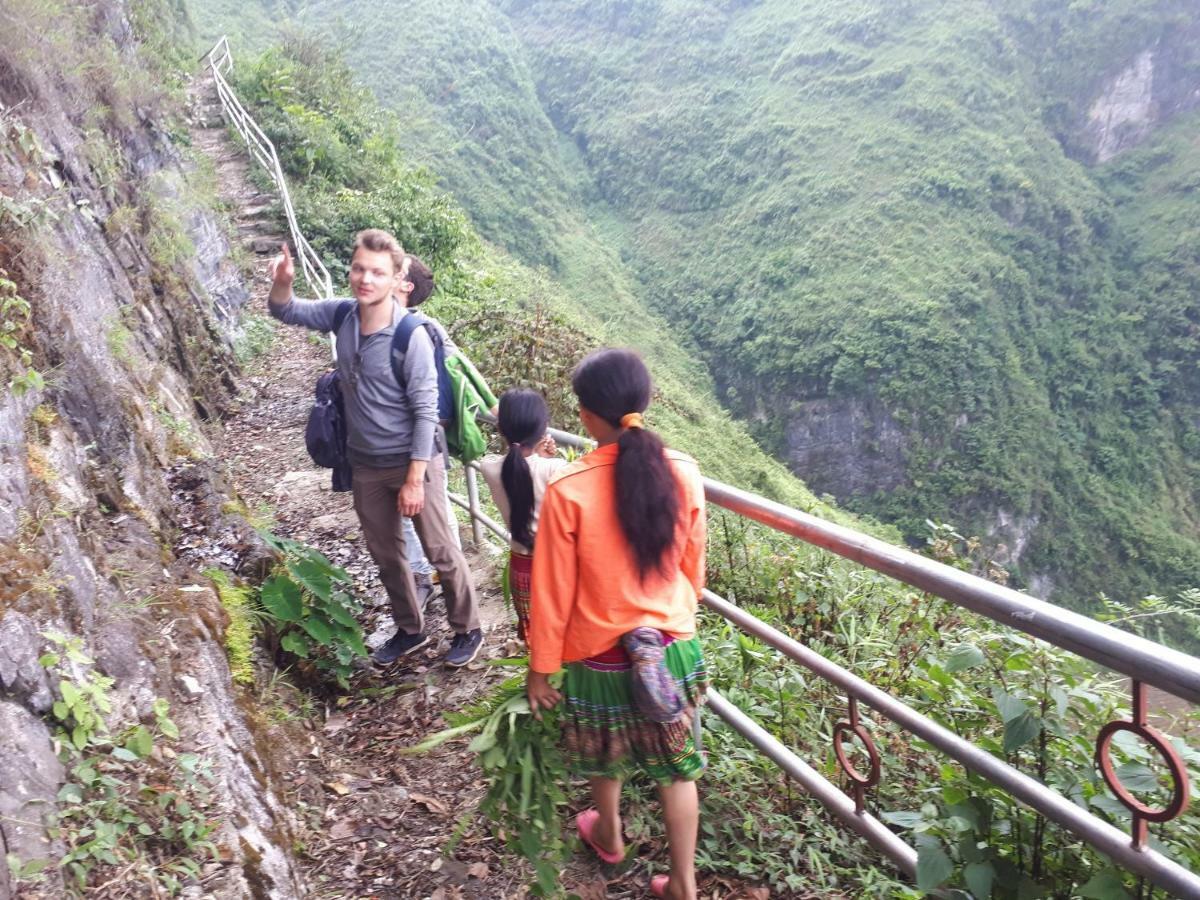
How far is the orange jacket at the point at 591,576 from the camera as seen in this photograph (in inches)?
68.0

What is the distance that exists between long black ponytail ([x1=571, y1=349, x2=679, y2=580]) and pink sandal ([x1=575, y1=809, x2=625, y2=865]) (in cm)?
91

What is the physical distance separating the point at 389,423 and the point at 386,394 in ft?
0.36

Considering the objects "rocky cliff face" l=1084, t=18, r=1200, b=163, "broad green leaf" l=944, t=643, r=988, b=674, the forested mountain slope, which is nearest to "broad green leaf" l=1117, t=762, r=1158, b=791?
"broad green leaf" l=944, t=643, r=988, b=674

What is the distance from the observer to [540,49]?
63.0m

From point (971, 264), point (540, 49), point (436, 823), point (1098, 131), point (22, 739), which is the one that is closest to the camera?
point (22, 739)

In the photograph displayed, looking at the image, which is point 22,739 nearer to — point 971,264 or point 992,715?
point 992,715

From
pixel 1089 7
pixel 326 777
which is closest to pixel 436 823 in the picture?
pixel 326 777

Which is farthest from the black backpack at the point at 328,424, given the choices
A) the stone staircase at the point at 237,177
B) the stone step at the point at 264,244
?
the stone step at the point at 264,244

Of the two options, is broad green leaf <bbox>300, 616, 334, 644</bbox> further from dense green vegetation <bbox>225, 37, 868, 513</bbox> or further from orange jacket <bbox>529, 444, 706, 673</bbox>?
dense green vegetation <bbox>225, 37, 868, 513</bbox>

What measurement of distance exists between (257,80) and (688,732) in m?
18.0

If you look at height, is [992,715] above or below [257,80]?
below

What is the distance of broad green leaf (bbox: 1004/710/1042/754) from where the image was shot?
4.88ft

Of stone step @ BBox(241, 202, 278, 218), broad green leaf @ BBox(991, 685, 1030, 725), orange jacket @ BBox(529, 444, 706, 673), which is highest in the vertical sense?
stone step @ BBox(241, 202, 278, 218)

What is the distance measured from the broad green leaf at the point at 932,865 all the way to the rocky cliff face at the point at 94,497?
60.2 inches
